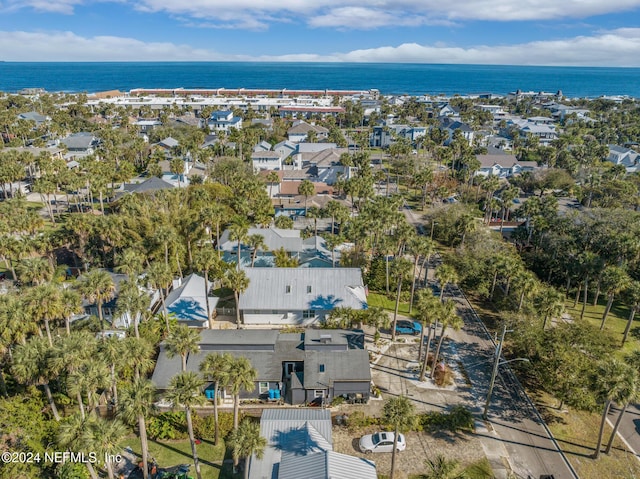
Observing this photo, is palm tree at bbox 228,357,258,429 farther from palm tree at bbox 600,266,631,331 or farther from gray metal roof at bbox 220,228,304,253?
palm tree at bbox 600,266,631,331

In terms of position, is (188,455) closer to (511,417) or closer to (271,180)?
(511,417)

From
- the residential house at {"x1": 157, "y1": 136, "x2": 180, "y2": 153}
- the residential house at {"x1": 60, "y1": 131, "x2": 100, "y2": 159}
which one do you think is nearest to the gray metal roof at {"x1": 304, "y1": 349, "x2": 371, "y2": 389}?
the residential house at {"x1": 157, "y1": 136, "x2": 180, "y2": 153}

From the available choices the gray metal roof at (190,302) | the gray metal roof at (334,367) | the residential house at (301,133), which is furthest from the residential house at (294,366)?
the residential house at (301,133)

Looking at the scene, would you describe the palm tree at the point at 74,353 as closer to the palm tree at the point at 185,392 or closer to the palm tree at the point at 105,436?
the palm tree at the point at 105,436

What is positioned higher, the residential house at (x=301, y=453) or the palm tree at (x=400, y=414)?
the palm tree at (x=400, y=414)

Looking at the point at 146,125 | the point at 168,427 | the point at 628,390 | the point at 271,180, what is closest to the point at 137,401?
the point at 168,427
